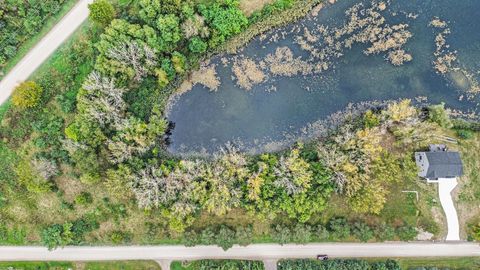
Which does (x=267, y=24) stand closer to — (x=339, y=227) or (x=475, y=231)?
(x=339, y=227)

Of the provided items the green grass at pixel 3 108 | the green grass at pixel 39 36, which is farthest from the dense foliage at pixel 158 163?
the green grass at pixel 39 36

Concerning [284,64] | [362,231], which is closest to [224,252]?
[362,231]

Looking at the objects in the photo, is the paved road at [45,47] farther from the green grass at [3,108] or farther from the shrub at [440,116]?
the shrub at [440,116]

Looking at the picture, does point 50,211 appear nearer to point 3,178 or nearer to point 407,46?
point 3,178

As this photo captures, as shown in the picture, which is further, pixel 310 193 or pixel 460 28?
pixel 460 28

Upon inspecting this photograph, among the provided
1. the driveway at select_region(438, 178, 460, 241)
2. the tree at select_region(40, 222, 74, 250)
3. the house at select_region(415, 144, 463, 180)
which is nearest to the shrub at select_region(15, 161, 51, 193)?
the tree at select_region(40, 222, 74, 250)

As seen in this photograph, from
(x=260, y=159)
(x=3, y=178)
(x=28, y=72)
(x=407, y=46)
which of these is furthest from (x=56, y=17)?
(x=407, y=46)
